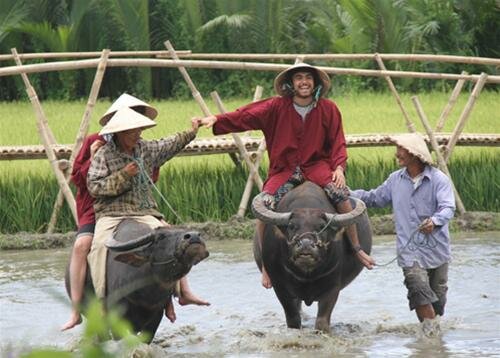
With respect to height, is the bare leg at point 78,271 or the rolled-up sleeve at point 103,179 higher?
the rolled-up sleeve at point 103,179

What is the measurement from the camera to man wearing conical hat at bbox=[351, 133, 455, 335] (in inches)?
237

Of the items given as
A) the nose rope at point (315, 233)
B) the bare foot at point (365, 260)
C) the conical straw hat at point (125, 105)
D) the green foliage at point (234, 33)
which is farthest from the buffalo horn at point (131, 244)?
the green foliage at point (234, 33)

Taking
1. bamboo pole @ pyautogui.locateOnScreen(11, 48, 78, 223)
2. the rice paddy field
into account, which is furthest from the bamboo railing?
the rice paddy field

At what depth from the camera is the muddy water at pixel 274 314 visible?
619 centimetres

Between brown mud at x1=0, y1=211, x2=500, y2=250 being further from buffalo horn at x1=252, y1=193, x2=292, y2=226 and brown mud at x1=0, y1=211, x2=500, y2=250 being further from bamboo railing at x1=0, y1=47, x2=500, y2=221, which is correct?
buffalo horn at x1=252, y1=193, x2=292, y2=226

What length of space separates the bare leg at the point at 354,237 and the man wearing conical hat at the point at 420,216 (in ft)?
0.52

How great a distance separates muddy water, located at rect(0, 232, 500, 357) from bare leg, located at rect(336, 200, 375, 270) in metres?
0.43

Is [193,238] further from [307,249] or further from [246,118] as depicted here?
[246,118]

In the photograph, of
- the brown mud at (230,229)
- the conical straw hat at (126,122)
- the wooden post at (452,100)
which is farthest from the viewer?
the wooden post at (452,100)

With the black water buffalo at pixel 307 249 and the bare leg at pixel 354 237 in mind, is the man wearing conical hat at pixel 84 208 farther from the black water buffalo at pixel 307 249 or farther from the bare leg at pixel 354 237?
Answer: the bare leg at pixel 354 237

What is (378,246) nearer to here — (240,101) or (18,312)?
(18,312)

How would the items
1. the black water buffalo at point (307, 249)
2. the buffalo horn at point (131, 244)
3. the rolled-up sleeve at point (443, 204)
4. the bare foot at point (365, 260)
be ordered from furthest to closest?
1. the bare foot at point (365, 260)
2. the rolled-up sleeve at point (443, 204)
3. the black water buffalo at point (307, 249)
4. the buffalo horn at point (131, 244)

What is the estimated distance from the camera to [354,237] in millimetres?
6227

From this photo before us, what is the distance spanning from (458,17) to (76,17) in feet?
20.7
